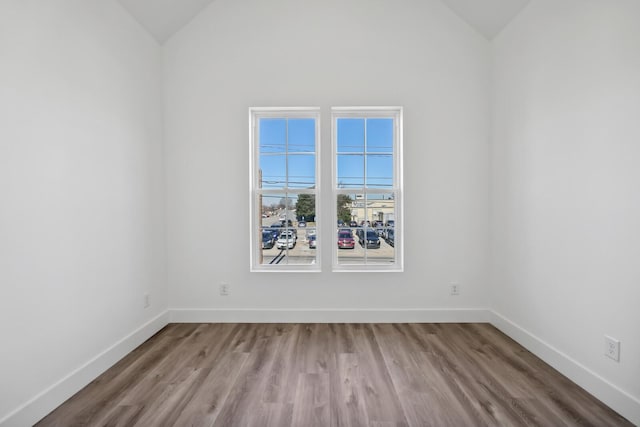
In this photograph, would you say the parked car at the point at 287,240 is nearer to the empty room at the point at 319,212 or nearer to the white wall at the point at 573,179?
the empty room at the point at 319,212

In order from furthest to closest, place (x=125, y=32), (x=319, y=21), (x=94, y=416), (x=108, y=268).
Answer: (x=319, y=21)
(x=125, y=32)
(x=108, y=268)
(x=94, y=416)

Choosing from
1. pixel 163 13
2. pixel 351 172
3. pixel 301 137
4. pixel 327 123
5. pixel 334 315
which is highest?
pixel 163 13

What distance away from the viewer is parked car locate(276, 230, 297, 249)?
11.2 feet

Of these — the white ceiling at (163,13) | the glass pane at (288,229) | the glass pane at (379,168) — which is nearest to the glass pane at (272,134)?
the glass pane at (288,229)

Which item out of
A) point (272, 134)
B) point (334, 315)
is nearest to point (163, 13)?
point (272, 134)

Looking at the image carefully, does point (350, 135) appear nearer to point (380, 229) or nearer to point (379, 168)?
point (379, 168)

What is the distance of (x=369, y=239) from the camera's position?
3.41 m

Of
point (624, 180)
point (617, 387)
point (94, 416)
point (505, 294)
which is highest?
point (624, 180)

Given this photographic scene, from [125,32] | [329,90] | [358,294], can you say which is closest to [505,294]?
Result: [358,294]

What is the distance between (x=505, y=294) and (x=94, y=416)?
3377 mm

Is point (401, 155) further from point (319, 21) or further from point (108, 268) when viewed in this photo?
point (108, 268)

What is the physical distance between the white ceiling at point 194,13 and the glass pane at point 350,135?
1.46m

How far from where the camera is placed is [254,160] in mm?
3383

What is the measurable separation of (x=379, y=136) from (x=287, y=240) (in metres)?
1.53
